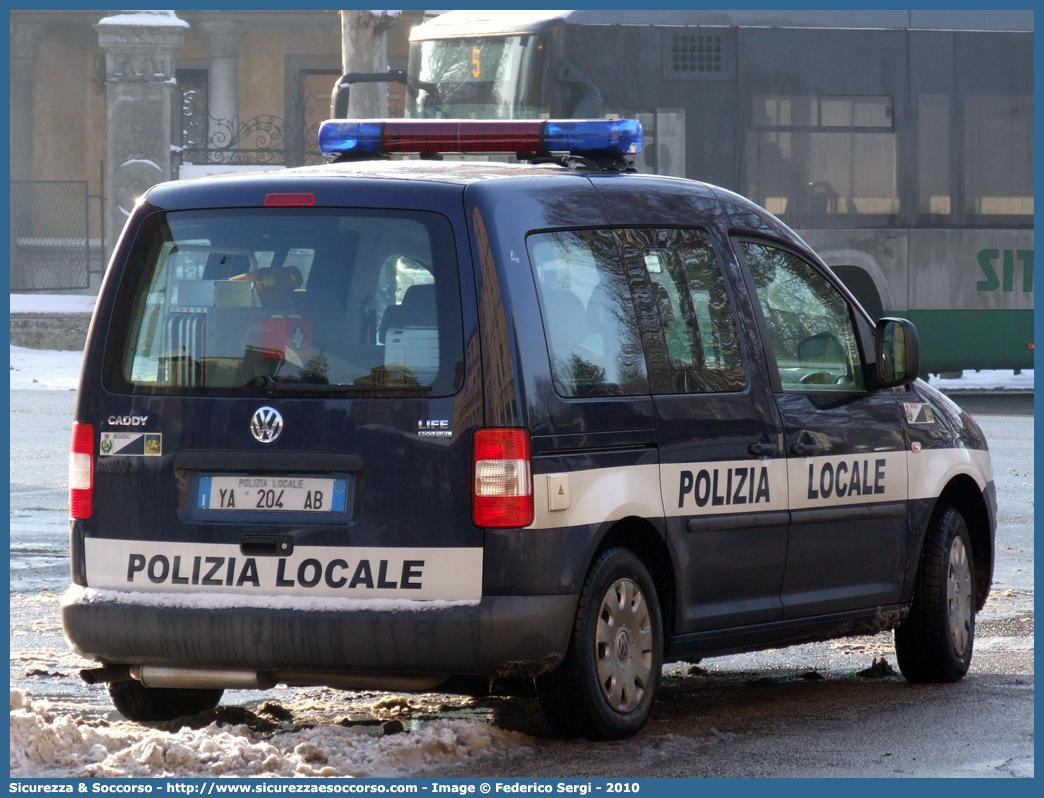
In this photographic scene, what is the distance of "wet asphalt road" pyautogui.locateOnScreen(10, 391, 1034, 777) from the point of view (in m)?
5.57

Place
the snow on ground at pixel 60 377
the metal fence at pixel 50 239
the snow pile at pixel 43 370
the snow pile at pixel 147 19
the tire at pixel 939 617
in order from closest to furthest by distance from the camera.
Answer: the tire at pixel 939 617, the snow pile at pixel 43 370, the snow on ground at pixel 60 377, the snow pile at pixel 147 19, the metal fence at pixel 50 239

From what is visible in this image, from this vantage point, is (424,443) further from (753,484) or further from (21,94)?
(21,94)

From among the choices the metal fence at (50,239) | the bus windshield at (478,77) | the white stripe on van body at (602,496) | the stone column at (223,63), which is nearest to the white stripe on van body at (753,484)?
the white stripe on van body at (602,496)

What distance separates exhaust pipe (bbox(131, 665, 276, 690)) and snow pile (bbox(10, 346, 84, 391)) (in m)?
16.8

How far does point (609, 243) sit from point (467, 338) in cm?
80

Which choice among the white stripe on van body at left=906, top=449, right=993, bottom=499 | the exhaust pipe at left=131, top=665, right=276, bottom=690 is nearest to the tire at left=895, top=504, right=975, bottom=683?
the white stripe on van body at left=906, top=449, right=993, bottom=499

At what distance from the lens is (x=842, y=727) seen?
6.22 metres

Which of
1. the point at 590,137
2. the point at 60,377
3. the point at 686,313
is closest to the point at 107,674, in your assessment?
the point at 686,313

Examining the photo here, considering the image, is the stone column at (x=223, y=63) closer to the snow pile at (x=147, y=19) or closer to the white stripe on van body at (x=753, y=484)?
the snow pile at (x=147, y=19)

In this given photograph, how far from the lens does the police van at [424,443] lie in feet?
17.9

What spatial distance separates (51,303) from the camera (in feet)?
85.9

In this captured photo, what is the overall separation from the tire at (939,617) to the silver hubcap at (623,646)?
5.32 ft

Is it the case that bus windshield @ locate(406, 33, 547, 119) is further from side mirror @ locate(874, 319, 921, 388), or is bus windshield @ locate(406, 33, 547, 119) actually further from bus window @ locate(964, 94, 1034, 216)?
side mirror @ locate(874, 319, 921, 388)

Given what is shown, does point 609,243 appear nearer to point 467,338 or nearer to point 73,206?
point 467,338
